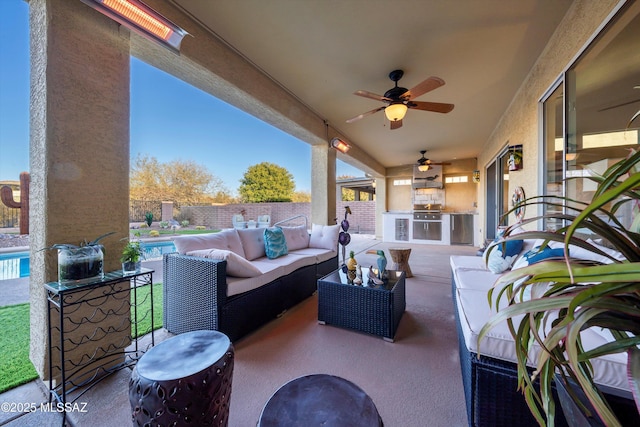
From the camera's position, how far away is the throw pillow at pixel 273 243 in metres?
2.94

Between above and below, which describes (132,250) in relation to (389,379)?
above

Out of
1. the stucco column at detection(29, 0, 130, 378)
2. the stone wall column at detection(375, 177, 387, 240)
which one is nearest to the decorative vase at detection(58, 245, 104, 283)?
the stucco column at detection(29, 0, 130, 378)

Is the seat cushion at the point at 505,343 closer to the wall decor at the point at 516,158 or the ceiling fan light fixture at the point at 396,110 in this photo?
the ceiling fan light fixture at the point at 396,110

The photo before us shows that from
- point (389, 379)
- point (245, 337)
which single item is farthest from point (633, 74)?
point (245, 337)

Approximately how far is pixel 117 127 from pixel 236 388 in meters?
2.03

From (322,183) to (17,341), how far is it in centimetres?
401

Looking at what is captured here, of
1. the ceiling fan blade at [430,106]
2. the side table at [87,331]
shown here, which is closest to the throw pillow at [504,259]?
the ceiling fan blade at [430,106]

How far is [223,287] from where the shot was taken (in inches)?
74.8

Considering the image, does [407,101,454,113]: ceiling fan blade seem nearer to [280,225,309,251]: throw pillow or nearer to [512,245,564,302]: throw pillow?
[512,245,564,302]: throw pillow

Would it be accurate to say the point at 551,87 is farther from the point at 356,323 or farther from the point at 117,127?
the point at 117,127

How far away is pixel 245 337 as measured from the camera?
2.08m

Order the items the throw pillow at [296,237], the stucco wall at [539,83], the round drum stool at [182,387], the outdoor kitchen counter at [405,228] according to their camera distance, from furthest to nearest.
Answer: the outdoor kitchen counter at [405,228], the throw pillow at [296,237], the stucco wall at [539,83], the round drum stool at [182,387]

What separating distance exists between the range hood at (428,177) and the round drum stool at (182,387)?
25.9 ft

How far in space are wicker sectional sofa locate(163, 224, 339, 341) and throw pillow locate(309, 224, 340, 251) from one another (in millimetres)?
981
